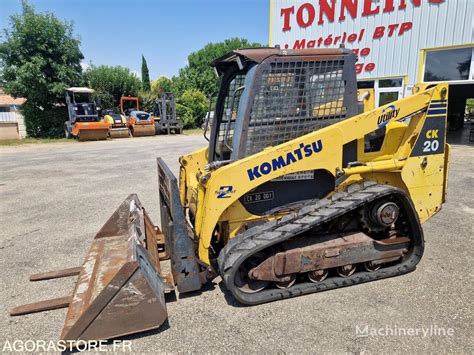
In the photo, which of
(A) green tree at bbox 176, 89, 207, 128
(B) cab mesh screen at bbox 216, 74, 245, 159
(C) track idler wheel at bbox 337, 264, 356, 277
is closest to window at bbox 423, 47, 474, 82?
(B) cab mesh screen at bbox 216, 74, 245, 159

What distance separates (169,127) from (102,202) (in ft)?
53.1

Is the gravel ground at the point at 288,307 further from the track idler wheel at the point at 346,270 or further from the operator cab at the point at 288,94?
the operator cab at the point at 288,94

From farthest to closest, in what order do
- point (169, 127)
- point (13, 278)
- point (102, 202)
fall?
point (169, 127) < point (102, 202) < point (13, 278)

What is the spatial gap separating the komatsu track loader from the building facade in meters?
9.01

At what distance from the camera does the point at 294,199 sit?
357 cm

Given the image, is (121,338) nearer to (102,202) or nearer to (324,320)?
(324,320)

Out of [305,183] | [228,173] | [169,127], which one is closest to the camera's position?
[228,173]

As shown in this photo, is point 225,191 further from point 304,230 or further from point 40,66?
point 40,66

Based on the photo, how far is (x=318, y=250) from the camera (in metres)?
3.28

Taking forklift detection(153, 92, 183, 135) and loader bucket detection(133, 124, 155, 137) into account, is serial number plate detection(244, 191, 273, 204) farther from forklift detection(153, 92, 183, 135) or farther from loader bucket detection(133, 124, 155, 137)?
forklift detection(153, 92, 183, 135)

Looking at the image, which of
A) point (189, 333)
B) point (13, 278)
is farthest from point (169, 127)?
point (189, 333)

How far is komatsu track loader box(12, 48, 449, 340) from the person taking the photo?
3062 millimetres

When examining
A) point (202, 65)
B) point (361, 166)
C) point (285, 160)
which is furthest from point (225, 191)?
point (202, 65)

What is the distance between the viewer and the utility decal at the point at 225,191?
9.98 feet
